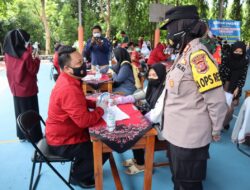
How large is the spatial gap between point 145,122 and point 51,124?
815 mm

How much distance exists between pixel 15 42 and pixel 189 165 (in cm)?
240

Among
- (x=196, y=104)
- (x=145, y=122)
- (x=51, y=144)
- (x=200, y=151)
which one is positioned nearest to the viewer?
(x=196, y=104)

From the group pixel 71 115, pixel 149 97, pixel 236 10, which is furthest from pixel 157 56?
pixel 236 10

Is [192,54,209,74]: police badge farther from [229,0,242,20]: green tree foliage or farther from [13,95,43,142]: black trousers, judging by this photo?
[229,0,242,20]: green tree foliage

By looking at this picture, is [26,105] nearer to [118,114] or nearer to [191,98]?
[118,114]

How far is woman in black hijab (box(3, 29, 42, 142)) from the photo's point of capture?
2775 millimetres

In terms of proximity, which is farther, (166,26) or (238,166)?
(238,166)

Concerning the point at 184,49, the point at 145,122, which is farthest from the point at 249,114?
the point at 184,49

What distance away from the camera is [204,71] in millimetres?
1303

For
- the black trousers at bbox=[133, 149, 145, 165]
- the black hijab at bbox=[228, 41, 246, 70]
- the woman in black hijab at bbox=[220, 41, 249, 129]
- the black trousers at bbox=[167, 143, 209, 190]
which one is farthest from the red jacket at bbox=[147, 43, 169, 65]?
the black trousers at bbox=[167, 143, 209, 190]

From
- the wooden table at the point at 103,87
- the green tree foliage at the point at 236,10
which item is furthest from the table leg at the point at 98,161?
the green tree foliage at the point at 236,10

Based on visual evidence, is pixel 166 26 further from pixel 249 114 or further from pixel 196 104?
pixel 249 114

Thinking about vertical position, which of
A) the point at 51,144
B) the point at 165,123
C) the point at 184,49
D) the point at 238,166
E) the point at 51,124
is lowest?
the point at 238,166

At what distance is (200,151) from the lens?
59.6 inches
